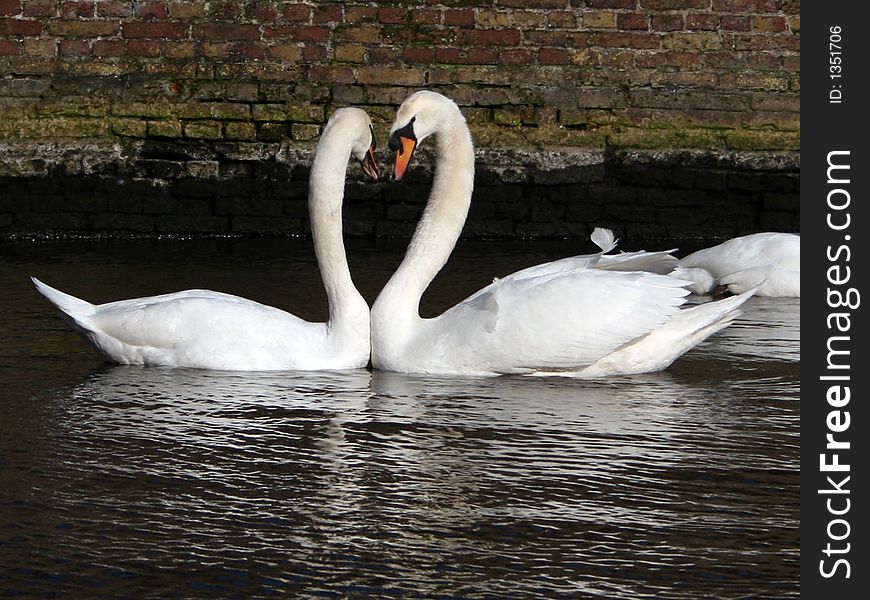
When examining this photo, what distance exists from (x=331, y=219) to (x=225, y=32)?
427 cm

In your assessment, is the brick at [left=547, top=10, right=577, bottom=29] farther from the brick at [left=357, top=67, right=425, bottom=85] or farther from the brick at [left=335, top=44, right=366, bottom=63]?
the brick at [left=335, top=44, right=366, bottom=63]

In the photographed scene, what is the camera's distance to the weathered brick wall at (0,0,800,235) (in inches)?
394

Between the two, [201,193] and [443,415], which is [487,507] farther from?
[201,193]

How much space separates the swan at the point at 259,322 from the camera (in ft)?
19.1

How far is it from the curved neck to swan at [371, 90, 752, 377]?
176mm

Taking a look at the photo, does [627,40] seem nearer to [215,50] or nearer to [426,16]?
[426,16]

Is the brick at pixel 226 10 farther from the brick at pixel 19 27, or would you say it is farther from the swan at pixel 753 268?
the swan at pixel 753 268

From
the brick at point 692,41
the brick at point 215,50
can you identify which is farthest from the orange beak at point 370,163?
the brick at point 692,41

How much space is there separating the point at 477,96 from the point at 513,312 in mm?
4676

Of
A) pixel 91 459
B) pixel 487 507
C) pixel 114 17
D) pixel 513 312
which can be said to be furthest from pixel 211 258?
pixel 487 507

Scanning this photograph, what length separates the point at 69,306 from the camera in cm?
599

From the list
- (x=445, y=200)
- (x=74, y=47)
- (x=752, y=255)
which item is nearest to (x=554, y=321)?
(x=445, y=200)

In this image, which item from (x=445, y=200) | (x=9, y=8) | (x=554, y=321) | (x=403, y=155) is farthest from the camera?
(x=9, y=8)

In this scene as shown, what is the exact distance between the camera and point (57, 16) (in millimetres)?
9938
